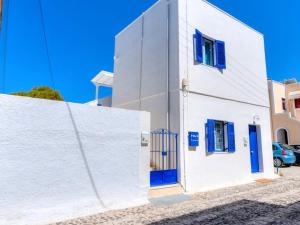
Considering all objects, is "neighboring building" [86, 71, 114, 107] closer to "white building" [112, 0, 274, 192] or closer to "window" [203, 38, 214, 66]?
"white building" [112, 0, 274, 192]

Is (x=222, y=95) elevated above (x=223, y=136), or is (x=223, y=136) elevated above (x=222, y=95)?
(x=222, y=95)

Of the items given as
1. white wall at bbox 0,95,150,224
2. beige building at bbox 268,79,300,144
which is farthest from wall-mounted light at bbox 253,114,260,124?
beige building at bbox 268,79,300,144

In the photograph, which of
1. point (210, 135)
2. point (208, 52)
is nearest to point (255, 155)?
point (210, 135)

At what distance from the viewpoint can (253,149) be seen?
11.0 metres

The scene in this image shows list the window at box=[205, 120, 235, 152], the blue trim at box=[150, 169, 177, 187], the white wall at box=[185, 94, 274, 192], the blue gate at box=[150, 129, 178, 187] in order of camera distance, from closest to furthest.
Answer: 1. the blue trim at box=[150, 169, 177, 187]
2. the blue gate at box=[150, 129, 178, 187]
3. the white wall at box=[185, 94, 274, 192]
4. the window at box=[205, 120, 235, 152]

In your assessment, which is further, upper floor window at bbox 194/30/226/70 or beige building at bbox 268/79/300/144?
beige building at bbox 268/79/300/144

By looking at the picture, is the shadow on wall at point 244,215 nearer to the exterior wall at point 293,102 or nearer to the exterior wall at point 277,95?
the exterior wall at point 277,95

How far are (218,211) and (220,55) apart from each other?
6876 millimetres

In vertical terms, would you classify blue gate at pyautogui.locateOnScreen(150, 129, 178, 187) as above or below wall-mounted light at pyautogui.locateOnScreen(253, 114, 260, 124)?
below

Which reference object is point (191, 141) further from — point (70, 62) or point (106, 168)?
point (70, 62)

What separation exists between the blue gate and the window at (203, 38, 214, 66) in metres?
3.97

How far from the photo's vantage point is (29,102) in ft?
16.7

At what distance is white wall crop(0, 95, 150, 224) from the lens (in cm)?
477

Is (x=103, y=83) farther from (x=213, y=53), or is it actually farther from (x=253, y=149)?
(x=253, y=149)
